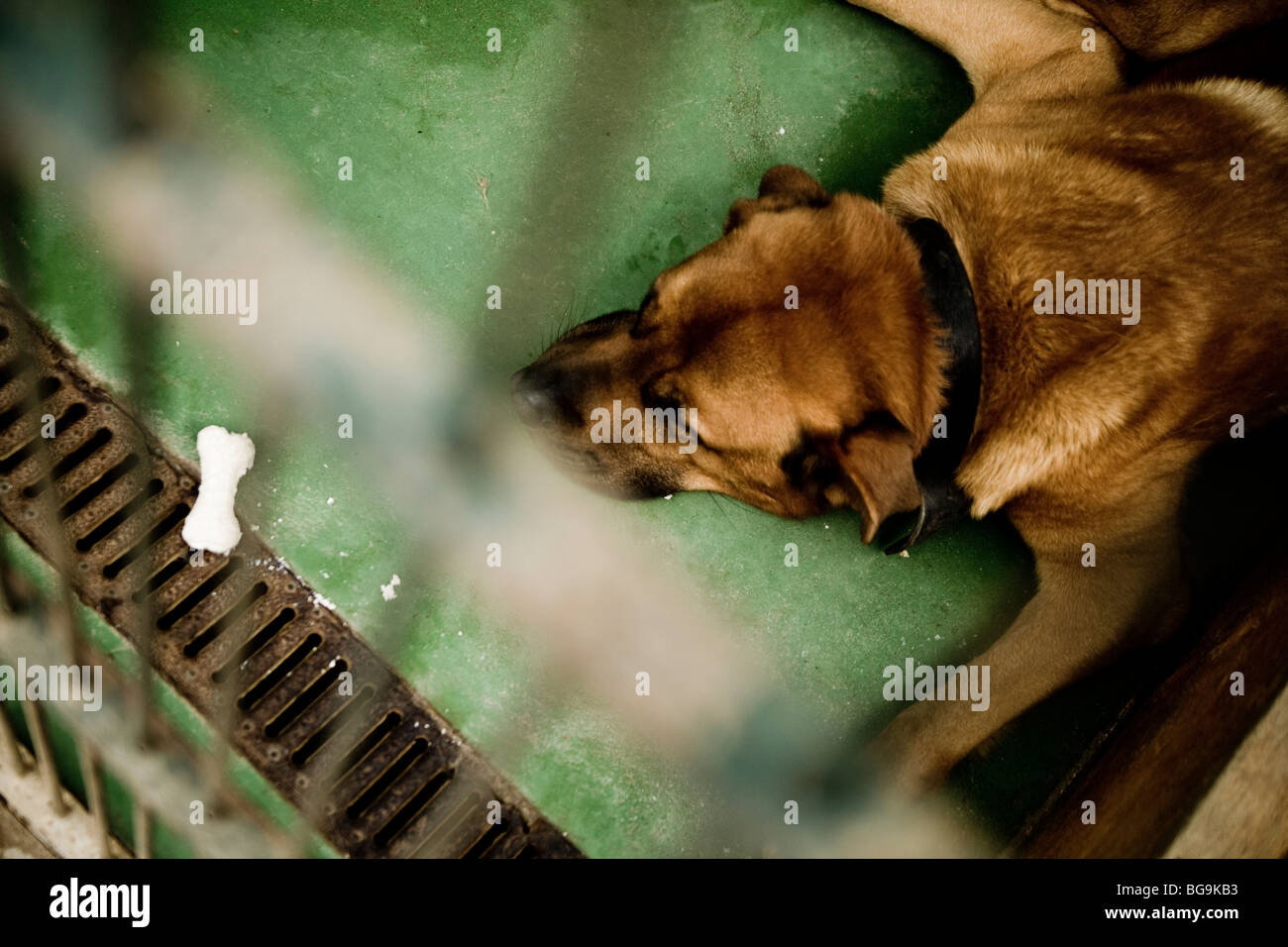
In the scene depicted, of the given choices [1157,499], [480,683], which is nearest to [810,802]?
[480,683]

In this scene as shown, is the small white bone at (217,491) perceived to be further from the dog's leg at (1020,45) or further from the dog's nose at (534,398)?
the dog's leg at (1020,45)

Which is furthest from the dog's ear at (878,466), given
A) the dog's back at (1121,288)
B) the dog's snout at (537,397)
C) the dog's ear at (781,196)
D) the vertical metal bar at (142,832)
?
the vertical metal bar at (142,832)

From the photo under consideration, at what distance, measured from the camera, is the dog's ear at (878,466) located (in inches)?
75.1

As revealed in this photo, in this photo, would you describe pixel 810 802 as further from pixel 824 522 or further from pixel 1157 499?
pixel 1157 499

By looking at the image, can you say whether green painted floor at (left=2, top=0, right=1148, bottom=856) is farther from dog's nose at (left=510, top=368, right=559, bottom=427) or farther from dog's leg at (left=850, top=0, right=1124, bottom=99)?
dog's nose at (left=510, top=368, right=559, bottom=427)

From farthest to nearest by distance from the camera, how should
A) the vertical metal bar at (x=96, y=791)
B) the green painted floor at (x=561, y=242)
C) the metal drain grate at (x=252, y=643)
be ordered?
the green painted floor at (x=561, y=242) < the metal drain grate at (x=252, y=643) < the vertical metal bar at (x=96, y=791)

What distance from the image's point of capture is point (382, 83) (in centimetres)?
273

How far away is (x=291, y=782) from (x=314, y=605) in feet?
1.53

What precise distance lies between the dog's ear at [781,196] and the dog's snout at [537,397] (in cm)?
61

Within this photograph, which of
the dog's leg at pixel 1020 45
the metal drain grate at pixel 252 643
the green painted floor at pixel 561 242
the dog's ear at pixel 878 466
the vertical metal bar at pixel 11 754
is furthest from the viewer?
the dog's leg at pixel 1020 45

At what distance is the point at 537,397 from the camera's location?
7.43 ft

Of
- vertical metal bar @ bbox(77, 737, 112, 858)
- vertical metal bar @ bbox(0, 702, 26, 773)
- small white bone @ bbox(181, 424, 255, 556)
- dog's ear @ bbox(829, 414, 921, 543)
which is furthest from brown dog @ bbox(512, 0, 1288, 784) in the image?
vertical metal bar @ bbox(0, 702, 26, 773)
